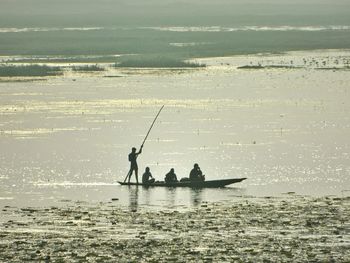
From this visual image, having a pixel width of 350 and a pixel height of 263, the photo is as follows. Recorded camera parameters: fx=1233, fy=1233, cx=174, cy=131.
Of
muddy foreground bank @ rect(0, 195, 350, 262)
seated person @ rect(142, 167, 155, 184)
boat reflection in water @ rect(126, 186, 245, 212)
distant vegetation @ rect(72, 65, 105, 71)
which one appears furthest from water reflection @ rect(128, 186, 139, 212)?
distant vegetation @ rect(72, 65, 105, 71)

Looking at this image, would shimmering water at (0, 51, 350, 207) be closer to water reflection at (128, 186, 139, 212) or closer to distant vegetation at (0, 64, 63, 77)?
water reflection at (128, 186, 139, 212)

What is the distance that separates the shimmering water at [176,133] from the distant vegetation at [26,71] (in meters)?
1.68

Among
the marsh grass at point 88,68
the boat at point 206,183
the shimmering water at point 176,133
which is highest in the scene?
the marsh grass at point 88,68

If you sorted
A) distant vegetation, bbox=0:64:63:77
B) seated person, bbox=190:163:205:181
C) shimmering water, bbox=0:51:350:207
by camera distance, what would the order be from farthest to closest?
1. distant vegetation, bbox=0:64:63:77
2. shimmering water, bbox=0:51:350:207
3. seated person, bbox=190:163:205:181

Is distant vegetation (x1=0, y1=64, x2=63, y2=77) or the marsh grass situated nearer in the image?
distant vegetation (x1=0, y1=64, x2=63, y2=77)

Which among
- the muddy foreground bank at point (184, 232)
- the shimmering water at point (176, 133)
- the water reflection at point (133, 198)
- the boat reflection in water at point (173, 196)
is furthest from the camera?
the shimmering water at point (176, 133)

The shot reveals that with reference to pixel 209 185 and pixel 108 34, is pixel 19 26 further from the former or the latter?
pixel 209 185

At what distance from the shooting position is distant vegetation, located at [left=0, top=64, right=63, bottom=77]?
291 feet

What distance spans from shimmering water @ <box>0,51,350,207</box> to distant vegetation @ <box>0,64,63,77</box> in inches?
66.1

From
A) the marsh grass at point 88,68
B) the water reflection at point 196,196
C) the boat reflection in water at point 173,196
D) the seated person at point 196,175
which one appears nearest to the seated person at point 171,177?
the boat reflection in water at point 173,196

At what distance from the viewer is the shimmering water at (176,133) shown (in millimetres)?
36562

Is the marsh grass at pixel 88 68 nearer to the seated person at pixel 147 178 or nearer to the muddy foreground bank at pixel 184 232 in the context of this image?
the seated person at pixel 147 178

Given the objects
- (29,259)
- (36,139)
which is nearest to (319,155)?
(36,139)

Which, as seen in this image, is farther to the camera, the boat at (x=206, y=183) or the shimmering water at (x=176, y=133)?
the shimmering water at (x=176, y=133)
